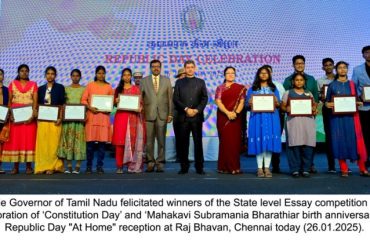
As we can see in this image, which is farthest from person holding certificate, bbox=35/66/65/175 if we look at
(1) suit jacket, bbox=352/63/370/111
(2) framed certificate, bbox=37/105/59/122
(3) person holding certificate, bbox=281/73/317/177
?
(1) suit jacket, bbox=352/63/370/111

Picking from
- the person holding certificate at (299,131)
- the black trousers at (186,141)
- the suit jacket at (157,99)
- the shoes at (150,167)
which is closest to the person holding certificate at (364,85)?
the person holding certificate at (299,131)

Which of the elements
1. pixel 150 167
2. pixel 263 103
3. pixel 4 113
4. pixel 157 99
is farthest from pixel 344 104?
pixel 4 113

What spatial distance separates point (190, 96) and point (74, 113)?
4.02 ft

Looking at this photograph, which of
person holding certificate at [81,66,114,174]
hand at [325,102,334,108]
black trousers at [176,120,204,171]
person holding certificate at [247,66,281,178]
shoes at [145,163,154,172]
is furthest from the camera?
shoes at [145,163,154,172]

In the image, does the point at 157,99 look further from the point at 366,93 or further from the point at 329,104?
the point at 366,93

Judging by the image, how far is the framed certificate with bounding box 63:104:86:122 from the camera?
4203mm

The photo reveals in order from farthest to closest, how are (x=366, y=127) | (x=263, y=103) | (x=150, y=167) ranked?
(x=150, y=167) < (x=366, y=127) < (x=263, y=103)

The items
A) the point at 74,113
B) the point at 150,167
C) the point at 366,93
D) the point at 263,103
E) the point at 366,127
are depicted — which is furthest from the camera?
the point at 150,167

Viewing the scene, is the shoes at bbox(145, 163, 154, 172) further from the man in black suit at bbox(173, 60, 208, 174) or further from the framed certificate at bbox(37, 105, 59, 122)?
the framed certificate at bbox(37, 105, 59, 122)

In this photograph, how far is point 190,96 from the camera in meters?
4.12

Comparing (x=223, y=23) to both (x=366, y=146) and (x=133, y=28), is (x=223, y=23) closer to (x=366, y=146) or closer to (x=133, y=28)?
(x=133, y=28)

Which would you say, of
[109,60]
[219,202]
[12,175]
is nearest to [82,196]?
[219,202]

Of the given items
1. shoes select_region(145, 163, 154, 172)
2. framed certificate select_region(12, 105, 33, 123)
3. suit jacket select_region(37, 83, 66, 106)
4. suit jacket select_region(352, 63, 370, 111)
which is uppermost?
suit jacket select_region(352, 63, 370, 111)

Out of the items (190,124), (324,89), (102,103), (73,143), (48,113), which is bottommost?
(73,143)
